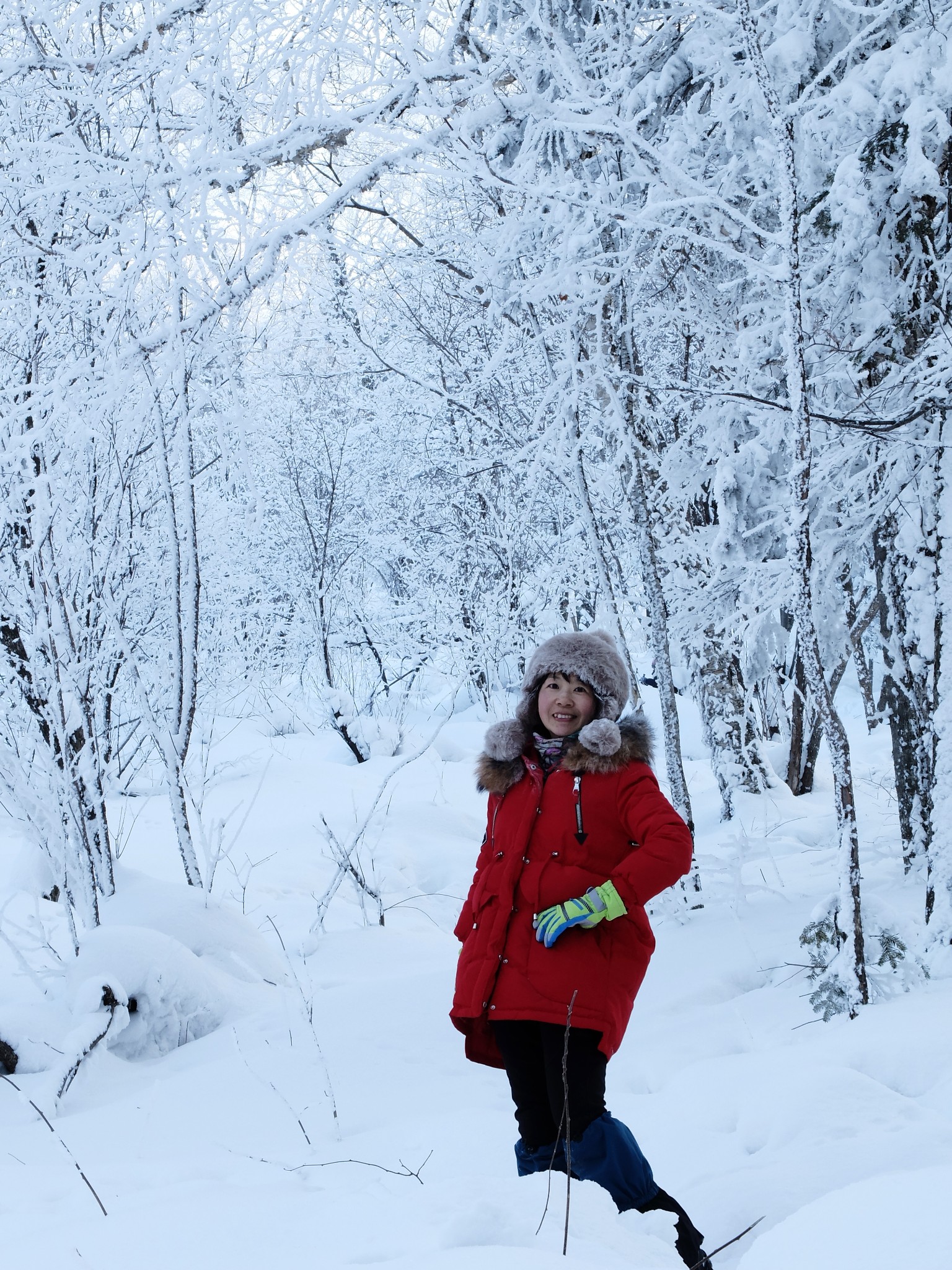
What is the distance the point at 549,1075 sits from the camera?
2152mm

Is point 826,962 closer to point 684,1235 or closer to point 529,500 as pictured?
point 684,1235

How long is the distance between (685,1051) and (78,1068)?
251 centimetres

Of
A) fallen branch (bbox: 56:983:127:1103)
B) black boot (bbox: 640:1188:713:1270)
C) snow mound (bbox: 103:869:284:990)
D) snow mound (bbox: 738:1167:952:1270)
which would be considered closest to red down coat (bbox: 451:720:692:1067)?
black boot (bbox: 640:1188:713:1270)

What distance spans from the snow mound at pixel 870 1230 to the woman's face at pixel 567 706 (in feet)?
4.21

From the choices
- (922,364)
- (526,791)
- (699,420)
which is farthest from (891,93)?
(526,791)

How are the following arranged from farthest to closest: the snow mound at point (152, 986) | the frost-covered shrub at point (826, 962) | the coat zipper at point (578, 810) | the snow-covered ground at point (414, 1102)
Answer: the snow mound at point (152, 986) → the frost-covered shrub at point (826, 962) → the coat zipper at point (578, 810) → the snow-covered ground at point (414, 1102)

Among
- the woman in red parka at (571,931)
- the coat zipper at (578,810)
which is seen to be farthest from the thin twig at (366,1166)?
the coat zipper at (578,810)

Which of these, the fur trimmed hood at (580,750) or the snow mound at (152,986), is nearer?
the fur trimmed hood at (580,750)

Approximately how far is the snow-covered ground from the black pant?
25 centimetres

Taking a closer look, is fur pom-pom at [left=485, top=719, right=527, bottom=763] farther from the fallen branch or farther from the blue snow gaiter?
the fallen branch

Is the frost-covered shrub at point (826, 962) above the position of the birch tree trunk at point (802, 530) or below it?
below

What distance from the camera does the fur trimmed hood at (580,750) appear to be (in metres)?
2.30

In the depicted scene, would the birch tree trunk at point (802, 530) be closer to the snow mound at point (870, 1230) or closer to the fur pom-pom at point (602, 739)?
the fur pom-pom at point (602, 739)

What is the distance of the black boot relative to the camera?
78.7 inches
